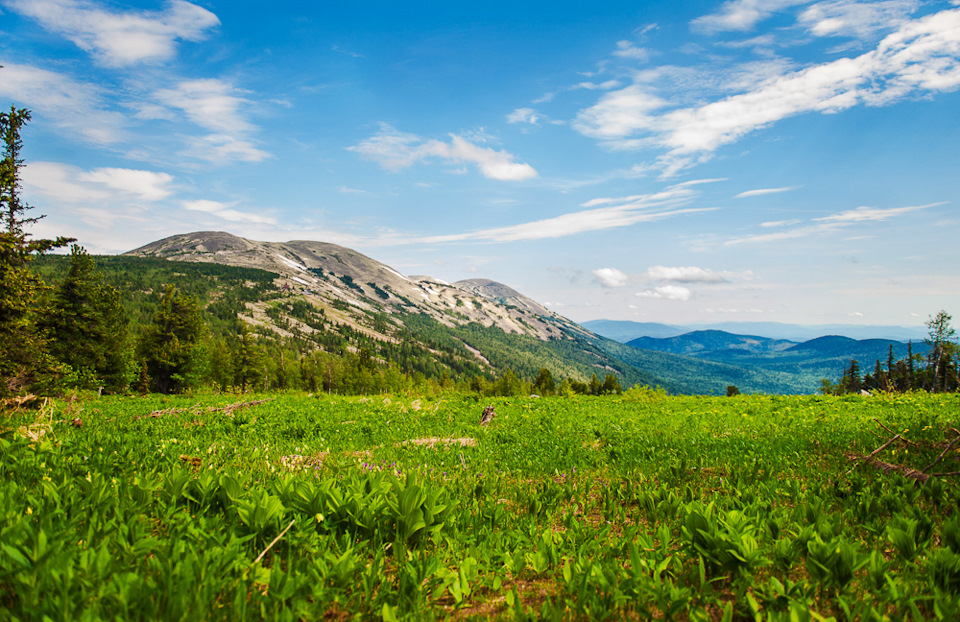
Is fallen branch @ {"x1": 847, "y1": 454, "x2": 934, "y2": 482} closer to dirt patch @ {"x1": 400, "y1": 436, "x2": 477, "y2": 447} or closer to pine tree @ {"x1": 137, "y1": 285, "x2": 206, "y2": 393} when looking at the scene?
dirt patch @ {"x1": 400, "y1": 436, "x2": 477, "y2": 447}

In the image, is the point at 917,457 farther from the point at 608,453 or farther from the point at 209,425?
the point at 209,425

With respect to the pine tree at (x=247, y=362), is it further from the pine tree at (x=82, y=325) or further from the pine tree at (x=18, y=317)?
the pine tree at (x=18, y=317)

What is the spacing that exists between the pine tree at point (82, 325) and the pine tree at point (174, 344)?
522 centimetres

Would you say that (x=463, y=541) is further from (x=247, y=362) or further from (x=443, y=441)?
(x=247, y=362)

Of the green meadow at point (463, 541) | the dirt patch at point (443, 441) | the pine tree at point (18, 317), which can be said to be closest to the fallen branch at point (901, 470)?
the green meadow at point (463, 541)

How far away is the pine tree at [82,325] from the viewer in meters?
39.7

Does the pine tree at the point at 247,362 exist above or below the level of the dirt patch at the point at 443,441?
below

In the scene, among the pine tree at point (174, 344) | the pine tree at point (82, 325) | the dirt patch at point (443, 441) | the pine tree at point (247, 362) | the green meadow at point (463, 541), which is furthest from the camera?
the pine tree at point (247, 362)

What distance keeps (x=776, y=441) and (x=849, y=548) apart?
6855 millimetres

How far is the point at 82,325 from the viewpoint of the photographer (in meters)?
41.3

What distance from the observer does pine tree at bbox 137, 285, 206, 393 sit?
50031mm

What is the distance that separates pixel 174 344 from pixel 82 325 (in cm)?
922

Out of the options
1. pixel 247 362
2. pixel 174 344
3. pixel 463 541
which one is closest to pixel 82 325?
pixel 174 344

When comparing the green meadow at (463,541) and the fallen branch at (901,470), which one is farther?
the fallen branch at (901,470)
